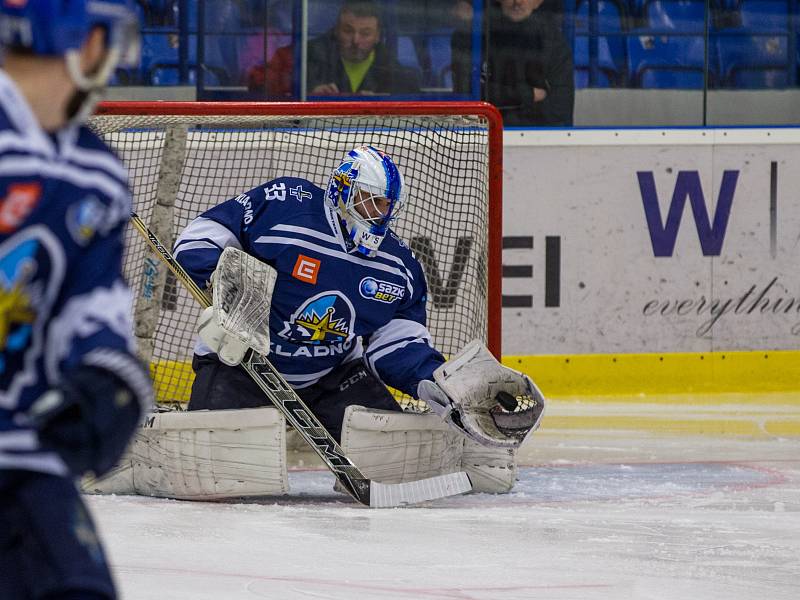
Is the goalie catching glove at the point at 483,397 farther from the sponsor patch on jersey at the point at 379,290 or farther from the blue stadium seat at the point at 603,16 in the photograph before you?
the blue stadium seat at the point at 603,16

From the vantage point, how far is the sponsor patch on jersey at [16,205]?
1.10m

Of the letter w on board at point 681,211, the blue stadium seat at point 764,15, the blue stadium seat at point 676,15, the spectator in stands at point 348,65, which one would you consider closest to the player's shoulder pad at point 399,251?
the spectator in stands at point 348,65

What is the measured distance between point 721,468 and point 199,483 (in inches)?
58.6

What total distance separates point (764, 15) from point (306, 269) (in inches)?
109

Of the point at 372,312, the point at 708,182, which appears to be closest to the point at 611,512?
the point at 372,312

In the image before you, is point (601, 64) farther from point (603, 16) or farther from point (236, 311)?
point (236, 311)

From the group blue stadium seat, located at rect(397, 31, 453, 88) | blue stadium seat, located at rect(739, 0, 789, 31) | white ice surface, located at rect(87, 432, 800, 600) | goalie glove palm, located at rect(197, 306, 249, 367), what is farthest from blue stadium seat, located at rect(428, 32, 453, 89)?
goalie glove palm, located at rect(197, 306, 249, 367)

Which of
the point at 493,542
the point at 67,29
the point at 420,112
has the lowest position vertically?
the point at 493,542

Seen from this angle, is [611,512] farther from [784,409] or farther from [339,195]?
[784,409]

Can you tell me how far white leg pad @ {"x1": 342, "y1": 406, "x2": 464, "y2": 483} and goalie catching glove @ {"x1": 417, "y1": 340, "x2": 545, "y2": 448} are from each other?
0.23 feet

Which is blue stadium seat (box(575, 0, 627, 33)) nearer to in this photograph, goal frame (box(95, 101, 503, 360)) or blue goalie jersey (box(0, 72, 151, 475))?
goal frame (box(95, 101, 503, 360))

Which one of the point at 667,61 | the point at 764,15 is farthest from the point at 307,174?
the point at 764,15

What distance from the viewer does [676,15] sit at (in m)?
5.42

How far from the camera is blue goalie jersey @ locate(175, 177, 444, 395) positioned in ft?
11.3
